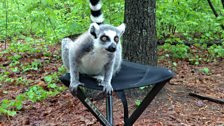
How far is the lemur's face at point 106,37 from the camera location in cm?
247

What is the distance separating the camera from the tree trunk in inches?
152

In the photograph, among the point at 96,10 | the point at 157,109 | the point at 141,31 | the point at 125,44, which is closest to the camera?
the point at 96,10

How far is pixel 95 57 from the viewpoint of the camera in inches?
107

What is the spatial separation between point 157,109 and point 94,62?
1280mm

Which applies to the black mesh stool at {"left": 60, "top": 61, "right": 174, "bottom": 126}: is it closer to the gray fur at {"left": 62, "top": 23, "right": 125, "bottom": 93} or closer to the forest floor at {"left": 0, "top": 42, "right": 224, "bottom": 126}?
the gray fur at {"left": 62, "top": 23, "right": 125, "bottom": 93}

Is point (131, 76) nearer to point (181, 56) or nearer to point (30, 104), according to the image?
point (30, 104)

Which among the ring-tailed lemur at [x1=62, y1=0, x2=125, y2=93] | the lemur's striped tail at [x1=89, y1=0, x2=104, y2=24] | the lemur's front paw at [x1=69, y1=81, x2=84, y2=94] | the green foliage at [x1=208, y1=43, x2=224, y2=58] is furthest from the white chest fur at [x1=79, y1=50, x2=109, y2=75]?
the green foliage at [x1=208, y1=43, x2=224, y2=58]

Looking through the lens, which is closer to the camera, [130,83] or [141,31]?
[130,83]

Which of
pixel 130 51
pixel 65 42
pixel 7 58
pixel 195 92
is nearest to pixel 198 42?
pixel 195 92

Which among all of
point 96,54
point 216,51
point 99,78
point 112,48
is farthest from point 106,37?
point 216,51

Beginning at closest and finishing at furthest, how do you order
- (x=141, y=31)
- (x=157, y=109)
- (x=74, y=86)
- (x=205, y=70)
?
1. (x=74, y=86)
2. (x=157, y=109)
3. (x=141, y=31)
4. (x=205, y=70)

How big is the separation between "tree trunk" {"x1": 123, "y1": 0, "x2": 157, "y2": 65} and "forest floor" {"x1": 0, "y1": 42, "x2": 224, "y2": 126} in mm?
513

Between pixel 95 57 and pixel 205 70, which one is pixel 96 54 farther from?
pixel 205 70

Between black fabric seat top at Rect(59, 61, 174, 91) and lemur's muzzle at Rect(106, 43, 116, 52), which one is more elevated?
lemur's muzzle at Rect(106, 43, 116, 52)
